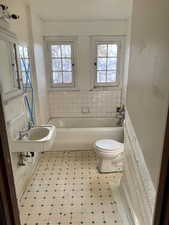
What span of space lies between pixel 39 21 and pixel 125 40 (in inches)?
67.4

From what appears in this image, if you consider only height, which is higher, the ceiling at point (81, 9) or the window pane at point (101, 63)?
the ceiling at point (81, 9)

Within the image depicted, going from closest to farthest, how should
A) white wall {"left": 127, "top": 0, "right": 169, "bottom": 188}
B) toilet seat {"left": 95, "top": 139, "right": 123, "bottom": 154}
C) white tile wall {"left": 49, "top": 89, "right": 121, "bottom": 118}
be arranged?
1. white wall {"left": 127, "top": 0, "right": 169, "bottom": 188}
2. toilet seat {"left": 95, "top": 139, "right": 123, "bottom": 154}
3. white tile wall {"left": 49, "top": 89, "right": 121, "bottom": 118}

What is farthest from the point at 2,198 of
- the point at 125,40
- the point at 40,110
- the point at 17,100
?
the point at 125,40

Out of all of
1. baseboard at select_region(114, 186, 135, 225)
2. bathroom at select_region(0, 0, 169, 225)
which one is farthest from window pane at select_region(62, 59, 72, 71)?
baseboard at select_region(114, 186, 135, 225)

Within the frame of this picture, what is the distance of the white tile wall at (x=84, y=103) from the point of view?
354cm

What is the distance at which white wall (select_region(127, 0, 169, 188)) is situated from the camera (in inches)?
34.3

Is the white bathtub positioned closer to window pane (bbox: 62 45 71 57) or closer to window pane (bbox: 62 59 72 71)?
window pane (bbox: 62 59 72 71)

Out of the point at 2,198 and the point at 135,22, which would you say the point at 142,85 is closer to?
the point at 135,22

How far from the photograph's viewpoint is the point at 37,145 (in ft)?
5.71

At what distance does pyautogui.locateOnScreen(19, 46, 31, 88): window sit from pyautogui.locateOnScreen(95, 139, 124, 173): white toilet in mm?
1389

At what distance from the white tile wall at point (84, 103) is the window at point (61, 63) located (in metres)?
0.26

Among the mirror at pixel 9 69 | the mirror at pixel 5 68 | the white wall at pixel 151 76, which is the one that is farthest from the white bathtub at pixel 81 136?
the white wall at pixel 151 76

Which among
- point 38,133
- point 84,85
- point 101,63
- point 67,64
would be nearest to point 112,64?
point 101,63

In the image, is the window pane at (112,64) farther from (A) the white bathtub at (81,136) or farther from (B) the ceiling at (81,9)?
(A) the white bathtub at (81,136)
